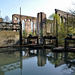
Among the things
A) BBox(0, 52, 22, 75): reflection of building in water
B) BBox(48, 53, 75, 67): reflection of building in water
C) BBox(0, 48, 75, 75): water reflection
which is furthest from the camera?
BBox(48, 53, 75, 67): reflection of building in water

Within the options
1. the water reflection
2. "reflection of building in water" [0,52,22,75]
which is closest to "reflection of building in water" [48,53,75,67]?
the water reflection

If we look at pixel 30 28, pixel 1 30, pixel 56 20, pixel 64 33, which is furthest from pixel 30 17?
pixel 1 30

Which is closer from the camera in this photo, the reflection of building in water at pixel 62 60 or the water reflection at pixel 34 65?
the water reflection at pixel 34 65

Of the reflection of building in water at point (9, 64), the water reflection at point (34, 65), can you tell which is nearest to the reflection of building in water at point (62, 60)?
the water reflection at point (34, 65)

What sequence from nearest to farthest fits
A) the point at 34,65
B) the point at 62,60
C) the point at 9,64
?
1. the point at 34,65
2. the point at 9,64
3. the point at 62,60

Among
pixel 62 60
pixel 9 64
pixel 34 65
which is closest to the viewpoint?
pixel 34 65

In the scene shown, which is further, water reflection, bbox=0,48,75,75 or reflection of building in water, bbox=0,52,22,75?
reflection of building in water, bbox=0,52,22,75

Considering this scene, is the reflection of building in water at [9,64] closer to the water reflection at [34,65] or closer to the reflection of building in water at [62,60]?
the water reflection at [34,65]

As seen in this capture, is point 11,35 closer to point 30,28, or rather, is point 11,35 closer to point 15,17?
point 15,17

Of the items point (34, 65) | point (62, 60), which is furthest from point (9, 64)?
point (62, 60)

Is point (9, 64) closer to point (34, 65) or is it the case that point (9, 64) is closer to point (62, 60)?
point (34, 65)

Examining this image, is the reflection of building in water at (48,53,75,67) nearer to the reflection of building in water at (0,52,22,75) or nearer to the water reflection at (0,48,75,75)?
the water reflection at (0,48,75,75)

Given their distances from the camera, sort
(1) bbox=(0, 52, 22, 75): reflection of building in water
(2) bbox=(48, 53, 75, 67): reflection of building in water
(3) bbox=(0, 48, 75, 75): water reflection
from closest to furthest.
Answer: (3) bbox=(0, 48, 75, 75): water reflection
(1) bbox=(0, 52, 22, 75): reflection of building in water
(2) bbox=(48, 53, 75, 67): reflection of building in water

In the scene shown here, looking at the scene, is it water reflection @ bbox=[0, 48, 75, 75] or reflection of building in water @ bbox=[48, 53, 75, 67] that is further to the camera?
reflection of building in water @ bbox=[48, 53, 75, 67]
